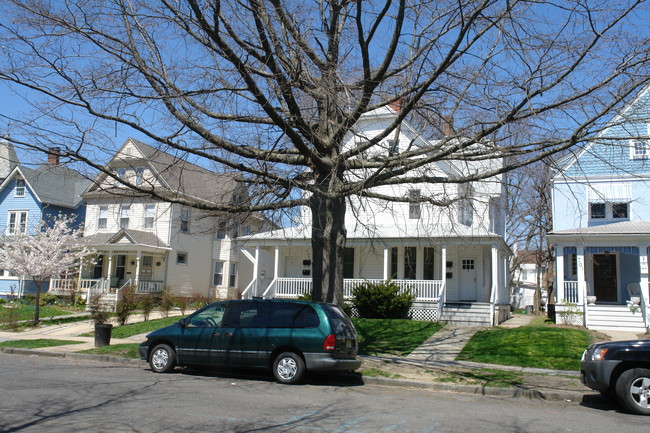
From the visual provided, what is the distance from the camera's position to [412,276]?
82.1 ft

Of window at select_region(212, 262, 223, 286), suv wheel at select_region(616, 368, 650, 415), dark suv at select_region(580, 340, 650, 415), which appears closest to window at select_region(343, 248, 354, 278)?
window at select_region(212, 262, 223, 286)

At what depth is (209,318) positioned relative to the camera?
11.5m

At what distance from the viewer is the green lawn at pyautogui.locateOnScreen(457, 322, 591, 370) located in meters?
13.2

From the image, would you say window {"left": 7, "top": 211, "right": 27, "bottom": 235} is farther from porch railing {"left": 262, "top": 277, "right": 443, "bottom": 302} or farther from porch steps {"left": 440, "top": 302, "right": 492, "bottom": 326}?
porch steps {"left": 440, "top": 302, "right": 492, "bottom": 326}

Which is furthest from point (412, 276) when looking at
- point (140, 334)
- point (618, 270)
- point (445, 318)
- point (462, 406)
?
point (462, 406)

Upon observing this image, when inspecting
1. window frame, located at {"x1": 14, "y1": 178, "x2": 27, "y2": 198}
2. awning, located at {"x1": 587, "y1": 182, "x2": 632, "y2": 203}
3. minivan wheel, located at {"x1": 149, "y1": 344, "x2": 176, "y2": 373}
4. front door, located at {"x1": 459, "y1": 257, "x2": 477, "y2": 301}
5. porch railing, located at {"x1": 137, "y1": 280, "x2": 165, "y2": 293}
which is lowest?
minivan wheel, located at {"x1": 149, "y1": 344, "x2": 176, "y2": 373}

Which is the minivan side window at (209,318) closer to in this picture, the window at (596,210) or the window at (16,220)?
the window at (596,210)

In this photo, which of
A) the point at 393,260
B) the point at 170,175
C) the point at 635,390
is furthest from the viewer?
the point at 393,260

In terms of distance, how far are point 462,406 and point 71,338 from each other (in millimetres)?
14346

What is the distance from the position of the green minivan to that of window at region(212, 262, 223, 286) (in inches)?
911

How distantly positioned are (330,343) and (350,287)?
1291cm

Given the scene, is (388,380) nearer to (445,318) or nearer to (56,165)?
(56,165)

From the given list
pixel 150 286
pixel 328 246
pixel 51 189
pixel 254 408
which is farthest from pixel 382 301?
pixel 51 189

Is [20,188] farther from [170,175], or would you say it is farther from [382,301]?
[170,175]
